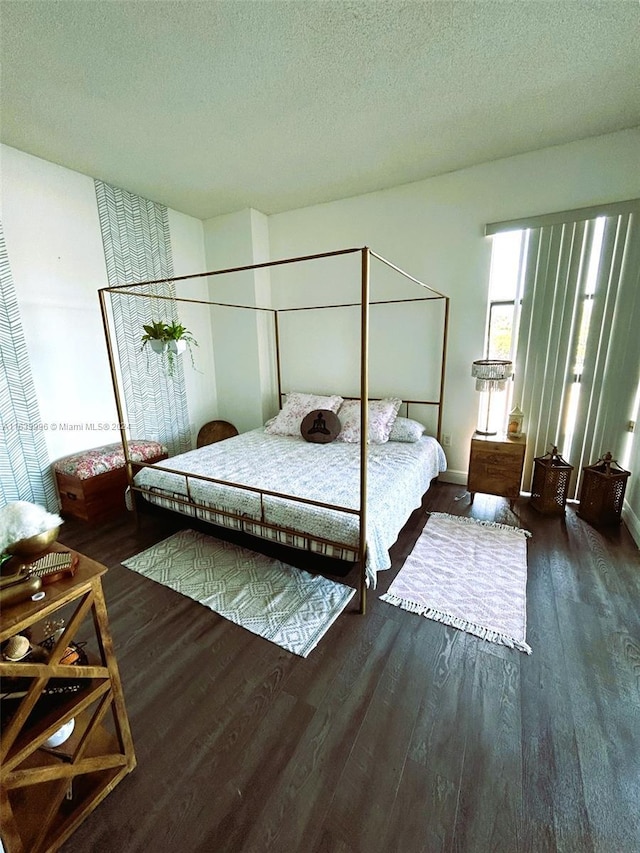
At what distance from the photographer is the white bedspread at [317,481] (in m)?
1.91

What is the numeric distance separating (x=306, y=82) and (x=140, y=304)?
242 cm

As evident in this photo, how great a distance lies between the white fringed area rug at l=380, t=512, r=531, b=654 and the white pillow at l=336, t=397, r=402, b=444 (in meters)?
0.90

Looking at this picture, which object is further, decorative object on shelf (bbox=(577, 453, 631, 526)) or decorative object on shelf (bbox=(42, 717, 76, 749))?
decorative object on shelf (bbox=(577, 453, 631, 526))

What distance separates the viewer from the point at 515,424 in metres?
3.05

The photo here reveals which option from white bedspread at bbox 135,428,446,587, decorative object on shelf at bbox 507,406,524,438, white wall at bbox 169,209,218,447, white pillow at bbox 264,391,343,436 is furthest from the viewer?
white wall at bbox 169,209,218,447

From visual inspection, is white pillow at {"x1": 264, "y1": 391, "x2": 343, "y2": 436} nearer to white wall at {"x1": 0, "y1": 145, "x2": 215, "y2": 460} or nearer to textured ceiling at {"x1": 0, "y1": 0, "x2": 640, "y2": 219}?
white wall at {"x1": 0, "y1": 145, "x2": 215, "y2": 460}

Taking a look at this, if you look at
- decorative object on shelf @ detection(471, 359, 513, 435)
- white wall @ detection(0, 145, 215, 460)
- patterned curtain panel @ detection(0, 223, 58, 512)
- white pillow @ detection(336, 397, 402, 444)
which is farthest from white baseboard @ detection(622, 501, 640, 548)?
patterned curtain panel @ detection(0, 223, 58, 512)

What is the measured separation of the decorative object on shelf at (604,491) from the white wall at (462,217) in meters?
1.01

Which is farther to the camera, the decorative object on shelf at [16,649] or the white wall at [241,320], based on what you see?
the white wall at [241,320]

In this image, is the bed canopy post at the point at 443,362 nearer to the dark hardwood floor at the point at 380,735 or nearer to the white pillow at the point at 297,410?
the white pillow at the point at 297,410

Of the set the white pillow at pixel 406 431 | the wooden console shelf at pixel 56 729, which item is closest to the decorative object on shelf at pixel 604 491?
the white pillow at pixel 406 431

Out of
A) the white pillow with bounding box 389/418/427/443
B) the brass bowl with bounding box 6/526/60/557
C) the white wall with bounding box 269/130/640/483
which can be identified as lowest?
the white pillow with bounding box 389/418/427/443

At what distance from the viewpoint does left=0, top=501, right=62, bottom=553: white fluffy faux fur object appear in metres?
0.93

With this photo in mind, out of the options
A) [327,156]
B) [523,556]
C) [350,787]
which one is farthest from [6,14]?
[523,556]
